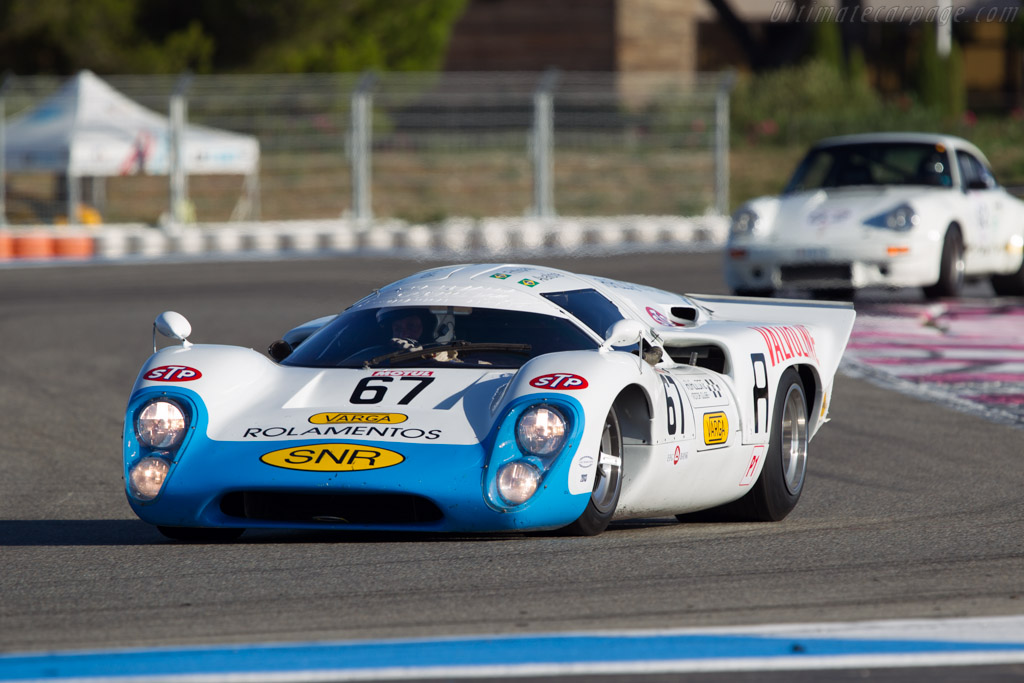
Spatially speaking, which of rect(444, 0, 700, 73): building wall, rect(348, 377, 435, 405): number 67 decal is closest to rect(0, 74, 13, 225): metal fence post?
rect(444, 0, 700, 73): building wall

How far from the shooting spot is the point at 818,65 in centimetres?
3516

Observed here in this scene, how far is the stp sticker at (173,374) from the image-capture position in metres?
6.13

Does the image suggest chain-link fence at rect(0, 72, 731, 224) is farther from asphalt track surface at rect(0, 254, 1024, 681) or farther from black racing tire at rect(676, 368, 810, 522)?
black racing tire at rect(676, 368, 810, 522)

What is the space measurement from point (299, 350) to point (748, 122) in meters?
28.9

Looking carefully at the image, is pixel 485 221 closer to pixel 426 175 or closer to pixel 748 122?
pixel 426 175

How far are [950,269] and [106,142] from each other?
12731mm

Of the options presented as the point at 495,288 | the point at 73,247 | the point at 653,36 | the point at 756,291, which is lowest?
the point at 73,247

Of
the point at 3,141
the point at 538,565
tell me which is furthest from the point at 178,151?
the point at 538,565

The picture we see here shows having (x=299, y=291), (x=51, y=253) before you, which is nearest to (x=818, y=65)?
(x=51, y=253)

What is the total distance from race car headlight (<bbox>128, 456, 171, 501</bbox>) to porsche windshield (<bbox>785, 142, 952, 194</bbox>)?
964cm

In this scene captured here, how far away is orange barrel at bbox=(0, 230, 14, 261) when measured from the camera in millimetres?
22016

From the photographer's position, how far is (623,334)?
5.99m

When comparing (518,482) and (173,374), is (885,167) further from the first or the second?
(518,482)

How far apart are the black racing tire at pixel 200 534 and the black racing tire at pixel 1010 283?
1075cm
